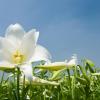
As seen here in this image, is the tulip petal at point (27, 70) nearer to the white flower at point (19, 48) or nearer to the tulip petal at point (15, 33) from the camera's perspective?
the white flower at point (19, 48)

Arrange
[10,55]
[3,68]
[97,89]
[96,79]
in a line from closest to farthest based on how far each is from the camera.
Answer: [3,68] < [10,55] < [97,89] < [96,79]

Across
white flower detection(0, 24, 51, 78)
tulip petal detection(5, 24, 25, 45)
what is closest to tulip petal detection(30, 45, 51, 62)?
white flower detection(0, 24, 51, 78)

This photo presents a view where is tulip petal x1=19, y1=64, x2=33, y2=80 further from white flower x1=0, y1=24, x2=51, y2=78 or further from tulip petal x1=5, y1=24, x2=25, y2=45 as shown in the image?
tulip petal x1=5, y1=24, x2=25, y2=45

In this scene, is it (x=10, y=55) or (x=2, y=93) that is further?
(x=2, y=93)

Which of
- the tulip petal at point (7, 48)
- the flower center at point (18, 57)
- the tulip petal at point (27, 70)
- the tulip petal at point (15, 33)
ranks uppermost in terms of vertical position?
the tulip petal at point (15, 33)

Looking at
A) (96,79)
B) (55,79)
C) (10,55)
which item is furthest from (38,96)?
(96,79)

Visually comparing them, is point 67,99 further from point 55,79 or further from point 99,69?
point 99,69

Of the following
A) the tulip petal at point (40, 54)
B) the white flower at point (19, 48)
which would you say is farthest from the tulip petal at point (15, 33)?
the tulip petal at point (40, 54)
